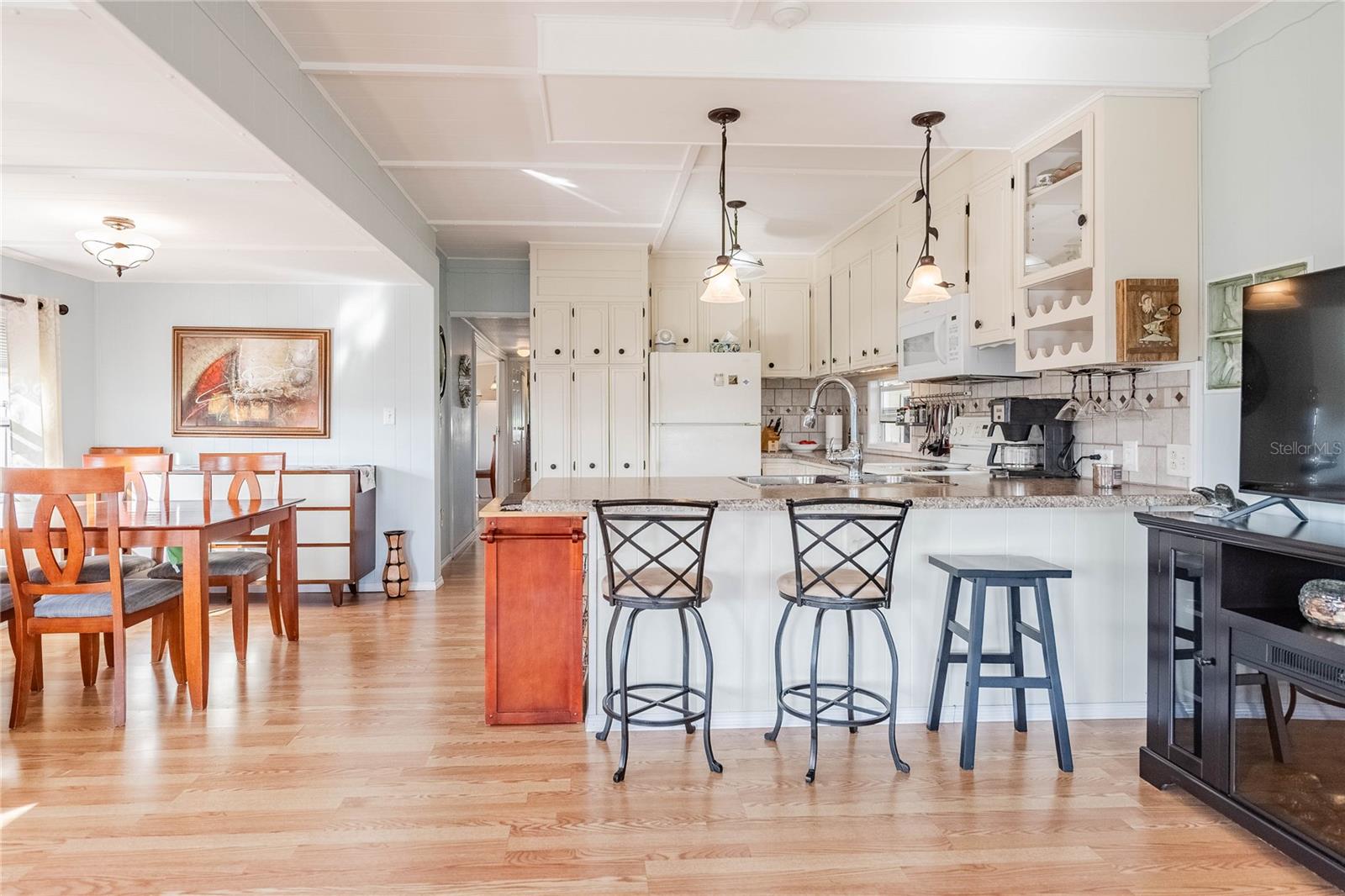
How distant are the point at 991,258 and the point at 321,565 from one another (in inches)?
161

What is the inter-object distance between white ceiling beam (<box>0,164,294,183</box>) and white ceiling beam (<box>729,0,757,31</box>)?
1669mm

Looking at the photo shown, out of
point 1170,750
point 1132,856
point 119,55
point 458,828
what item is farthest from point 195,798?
point 1170,750

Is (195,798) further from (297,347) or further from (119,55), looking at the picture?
(297,347)

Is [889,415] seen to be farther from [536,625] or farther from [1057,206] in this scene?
[536,625]

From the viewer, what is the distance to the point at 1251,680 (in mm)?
2004

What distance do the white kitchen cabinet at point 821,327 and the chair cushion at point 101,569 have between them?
4.14 metres

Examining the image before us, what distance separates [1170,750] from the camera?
7.41ft

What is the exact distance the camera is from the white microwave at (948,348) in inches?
140

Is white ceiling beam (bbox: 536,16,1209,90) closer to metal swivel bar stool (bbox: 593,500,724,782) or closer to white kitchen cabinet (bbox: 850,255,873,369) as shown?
metal swivel bar stool (bbox: 593,500,724,782)

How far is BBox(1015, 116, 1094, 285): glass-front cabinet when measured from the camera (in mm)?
2797

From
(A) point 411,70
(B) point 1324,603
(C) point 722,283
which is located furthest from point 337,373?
(B) point 1324,603

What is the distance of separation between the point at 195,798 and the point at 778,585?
6.06 feet

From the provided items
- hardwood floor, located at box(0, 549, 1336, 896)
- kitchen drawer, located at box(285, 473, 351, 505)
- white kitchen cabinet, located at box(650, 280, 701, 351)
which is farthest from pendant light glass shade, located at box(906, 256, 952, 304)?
kitchen drawer, located at box(285, 473, 351, 505)

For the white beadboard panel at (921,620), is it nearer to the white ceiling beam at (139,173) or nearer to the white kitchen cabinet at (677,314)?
the white ceiling beam at (139,173)
